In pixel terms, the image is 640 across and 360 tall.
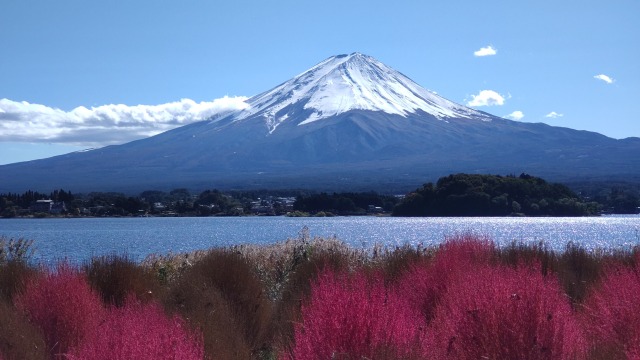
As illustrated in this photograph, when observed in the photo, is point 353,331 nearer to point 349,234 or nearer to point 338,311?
point 338,311

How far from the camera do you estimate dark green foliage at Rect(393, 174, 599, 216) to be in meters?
55.1

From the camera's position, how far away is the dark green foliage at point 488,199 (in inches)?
2168

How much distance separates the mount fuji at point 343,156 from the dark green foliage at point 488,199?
203 ft

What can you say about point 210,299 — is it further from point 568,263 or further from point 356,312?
point 568,263

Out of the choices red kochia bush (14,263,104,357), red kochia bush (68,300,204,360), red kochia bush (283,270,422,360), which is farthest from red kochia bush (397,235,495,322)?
red kochia bush (68,300,204,360)

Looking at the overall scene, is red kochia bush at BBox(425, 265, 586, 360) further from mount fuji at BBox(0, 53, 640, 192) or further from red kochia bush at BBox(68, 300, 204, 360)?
mount fuji at BBox(0, 53, 640, 192)

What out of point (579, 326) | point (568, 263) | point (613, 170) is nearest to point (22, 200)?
point (568, 263)

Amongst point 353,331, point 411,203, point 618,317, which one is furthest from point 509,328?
point 411,203

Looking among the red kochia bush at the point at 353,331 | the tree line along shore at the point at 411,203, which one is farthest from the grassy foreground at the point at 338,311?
the tree line along shore at the point at 411,203

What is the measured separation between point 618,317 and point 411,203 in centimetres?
4920

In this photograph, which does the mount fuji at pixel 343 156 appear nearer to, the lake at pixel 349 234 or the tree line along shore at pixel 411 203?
the tree line along shore at pixel 411 203

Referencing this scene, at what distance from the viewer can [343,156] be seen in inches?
7096

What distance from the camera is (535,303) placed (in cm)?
705

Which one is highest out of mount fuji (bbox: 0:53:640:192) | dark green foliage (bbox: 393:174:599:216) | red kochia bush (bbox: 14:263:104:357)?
mount fuji (bbox: 0:53:640:192)
